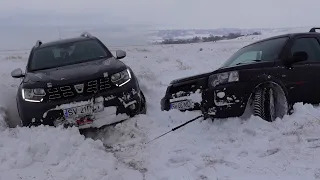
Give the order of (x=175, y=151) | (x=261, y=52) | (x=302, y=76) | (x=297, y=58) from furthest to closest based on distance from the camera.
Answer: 1. (x=261, y=52)
2. (x=302, y=76)
3. (x=297, y=58)
4. (x=175, y=151)

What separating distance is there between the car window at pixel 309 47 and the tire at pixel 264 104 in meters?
1.11

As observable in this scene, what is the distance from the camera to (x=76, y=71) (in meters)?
5.73

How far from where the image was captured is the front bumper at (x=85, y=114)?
5316 millimetres

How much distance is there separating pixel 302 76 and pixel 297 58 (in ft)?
1.04

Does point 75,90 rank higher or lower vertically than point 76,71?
lower

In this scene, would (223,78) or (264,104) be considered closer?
(264,104)

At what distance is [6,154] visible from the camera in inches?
178

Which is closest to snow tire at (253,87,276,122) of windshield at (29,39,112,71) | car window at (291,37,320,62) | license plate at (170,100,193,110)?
license plate at (170,100,193,110)

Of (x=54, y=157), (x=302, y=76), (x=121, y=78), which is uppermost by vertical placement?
(x=302, y=76)

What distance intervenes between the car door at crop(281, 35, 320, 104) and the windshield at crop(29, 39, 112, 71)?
125 inches

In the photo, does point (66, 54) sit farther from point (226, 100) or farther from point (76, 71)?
point (226, 100)

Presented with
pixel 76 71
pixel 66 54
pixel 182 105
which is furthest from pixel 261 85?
pixel 66 54

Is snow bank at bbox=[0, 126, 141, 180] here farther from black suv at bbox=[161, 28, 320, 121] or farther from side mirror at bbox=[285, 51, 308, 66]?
side mirror at bbox=[285, 51, 308, 66]

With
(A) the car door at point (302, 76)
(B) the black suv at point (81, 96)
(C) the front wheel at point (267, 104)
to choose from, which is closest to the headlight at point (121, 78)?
(B) the black suv at point (81, 96)
